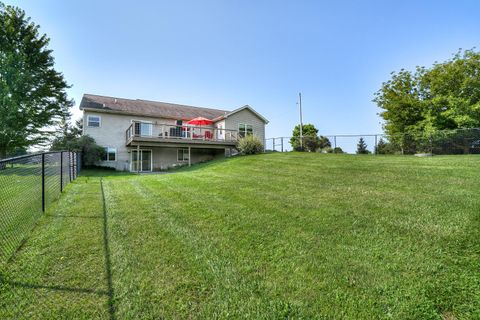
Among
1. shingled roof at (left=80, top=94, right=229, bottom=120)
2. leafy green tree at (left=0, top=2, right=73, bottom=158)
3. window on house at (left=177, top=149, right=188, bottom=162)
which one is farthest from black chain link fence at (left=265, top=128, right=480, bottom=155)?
leafy green tree at (left=0, top=2, right=73, bottom=158)

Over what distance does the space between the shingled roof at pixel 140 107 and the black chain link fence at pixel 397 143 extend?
8965 millimetres

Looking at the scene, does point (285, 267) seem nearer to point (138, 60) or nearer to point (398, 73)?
point (138, 60)

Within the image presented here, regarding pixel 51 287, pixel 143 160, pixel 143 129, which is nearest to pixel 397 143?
pixel 51 287

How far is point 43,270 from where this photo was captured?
274cm

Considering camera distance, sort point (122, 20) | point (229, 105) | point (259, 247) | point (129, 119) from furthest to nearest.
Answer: point (229, 105)
point (129, 119)
point (122, 20)
point (259, 247)

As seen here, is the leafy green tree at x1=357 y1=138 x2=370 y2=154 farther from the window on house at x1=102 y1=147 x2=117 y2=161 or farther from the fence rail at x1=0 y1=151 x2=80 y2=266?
the window on house at x1=102 y1=147 x2=117 y2=161

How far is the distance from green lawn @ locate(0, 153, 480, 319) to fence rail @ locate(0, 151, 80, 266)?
19 centimetres

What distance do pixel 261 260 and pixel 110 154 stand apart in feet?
65.6

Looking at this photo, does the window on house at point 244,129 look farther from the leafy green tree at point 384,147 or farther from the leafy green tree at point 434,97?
the leafy green tree at point 434,97

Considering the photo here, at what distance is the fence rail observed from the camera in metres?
3.27

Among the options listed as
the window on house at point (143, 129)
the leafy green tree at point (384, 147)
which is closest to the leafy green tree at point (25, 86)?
the window on house at point (143, 129)

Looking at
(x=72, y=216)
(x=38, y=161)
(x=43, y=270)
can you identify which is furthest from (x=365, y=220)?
(x=38, y=161)

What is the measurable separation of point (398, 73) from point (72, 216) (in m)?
29.9

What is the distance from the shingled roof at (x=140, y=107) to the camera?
19.4m
